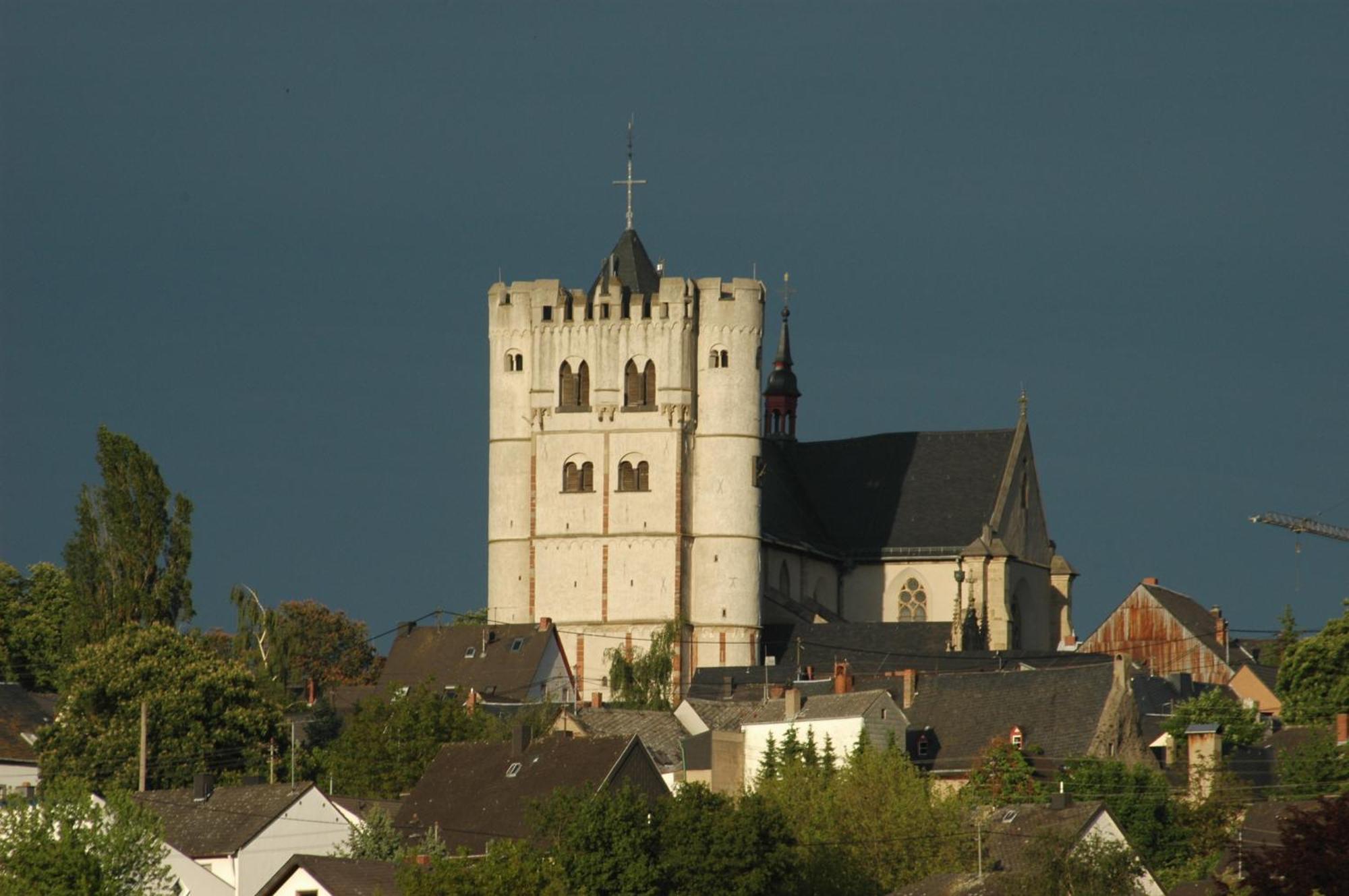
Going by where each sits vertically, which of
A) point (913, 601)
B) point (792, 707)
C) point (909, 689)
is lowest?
point (792, 707)

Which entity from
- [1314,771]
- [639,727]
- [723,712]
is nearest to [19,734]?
[639,727]

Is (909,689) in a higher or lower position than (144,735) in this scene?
higher

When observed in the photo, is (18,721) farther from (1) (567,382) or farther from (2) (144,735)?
(1) (567,382)

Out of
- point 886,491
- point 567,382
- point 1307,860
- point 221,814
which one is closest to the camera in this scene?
point 1307,860

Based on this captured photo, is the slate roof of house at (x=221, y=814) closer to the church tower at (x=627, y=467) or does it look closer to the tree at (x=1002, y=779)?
the tree at (x=1002, y=779)

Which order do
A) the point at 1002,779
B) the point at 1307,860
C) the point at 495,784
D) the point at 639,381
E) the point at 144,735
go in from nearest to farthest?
the point at 1307,860 < the point at 495,784 < the point at 1002,779 < the point at 144,735 < the point at 639,381

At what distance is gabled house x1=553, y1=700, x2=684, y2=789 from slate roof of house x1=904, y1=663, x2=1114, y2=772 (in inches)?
245

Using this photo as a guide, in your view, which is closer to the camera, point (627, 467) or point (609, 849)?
point (609, 849)

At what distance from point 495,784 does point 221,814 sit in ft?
23.2

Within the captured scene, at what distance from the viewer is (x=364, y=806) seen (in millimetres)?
79375

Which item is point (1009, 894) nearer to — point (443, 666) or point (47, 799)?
point (47, 799)

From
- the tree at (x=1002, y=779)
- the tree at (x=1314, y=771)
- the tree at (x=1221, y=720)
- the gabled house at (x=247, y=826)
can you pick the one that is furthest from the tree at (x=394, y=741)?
the tree at (x=1314, y=771)

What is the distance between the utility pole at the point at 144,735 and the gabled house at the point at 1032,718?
18015 millimetres

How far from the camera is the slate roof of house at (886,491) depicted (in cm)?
12294
